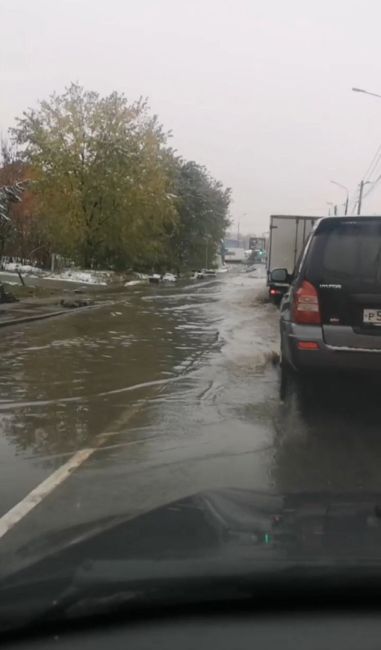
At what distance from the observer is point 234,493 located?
3416 mm

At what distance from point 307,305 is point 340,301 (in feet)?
1.00

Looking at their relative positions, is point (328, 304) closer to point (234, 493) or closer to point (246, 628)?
point (234, 493)

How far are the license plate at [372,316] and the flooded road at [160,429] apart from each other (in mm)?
1091

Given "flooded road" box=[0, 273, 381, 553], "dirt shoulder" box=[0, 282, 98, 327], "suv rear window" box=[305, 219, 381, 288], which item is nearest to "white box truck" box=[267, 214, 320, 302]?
"dirt shoulder" box=[0, 282, 98, 327]

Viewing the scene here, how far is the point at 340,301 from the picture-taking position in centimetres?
605

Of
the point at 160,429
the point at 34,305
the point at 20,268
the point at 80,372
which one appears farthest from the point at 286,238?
the point at 160,429

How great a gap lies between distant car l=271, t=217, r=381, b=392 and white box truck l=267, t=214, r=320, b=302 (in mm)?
19122

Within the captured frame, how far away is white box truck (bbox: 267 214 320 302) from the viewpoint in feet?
84.1

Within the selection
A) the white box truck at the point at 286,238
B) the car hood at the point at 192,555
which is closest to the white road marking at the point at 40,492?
the car hood at the point at 192,555

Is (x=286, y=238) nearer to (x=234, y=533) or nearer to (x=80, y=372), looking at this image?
(x=80, y=372)

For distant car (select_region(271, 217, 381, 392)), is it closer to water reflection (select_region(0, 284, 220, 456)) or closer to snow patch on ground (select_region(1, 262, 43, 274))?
water reflection (select_region(0, 284, 220, 456))

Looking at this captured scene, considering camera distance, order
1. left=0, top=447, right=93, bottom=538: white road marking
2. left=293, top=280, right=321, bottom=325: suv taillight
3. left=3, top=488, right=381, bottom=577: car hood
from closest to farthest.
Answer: left=3, top=488, right=381, bottom=577: car hood, left=0, top=447, right=93, bottom=538: white road marking, left=293, top=280, right=321, bottom=325: suv taillight

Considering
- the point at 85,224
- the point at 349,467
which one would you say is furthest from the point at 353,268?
the point at 85,224

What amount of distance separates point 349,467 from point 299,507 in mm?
2233
